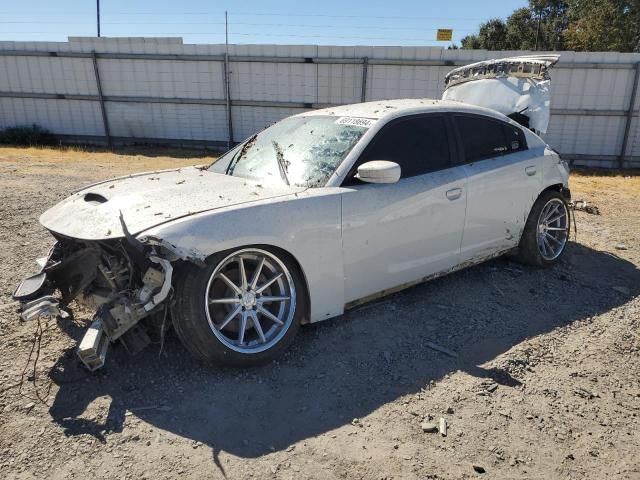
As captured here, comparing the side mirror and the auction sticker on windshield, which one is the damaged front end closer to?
the side mirror

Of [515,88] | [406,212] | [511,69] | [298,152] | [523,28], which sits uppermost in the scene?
[523,28]

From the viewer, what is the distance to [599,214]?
762 cm

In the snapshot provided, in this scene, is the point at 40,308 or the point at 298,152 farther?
the point at 298,152

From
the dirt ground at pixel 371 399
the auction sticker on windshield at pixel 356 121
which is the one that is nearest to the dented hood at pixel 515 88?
the dirt ground at pixel 371 399

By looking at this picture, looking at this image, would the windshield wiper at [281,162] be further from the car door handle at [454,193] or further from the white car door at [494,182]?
the white car door at [494,182]

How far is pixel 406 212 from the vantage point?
12.3 ft

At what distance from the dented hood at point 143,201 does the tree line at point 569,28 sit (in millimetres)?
29458

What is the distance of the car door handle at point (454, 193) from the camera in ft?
13.2

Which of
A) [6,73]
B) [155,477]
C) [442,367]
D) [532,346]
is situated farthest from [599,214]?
[6,73]

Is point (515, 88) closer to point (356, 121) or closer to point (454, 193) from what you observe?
point (454, 193)

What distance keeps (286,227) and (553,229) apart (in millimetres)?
3306

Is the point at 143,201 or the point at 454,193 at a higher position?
the point at 143,201

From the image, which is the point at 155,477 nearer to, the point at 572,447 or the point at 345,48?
the point at 572,447

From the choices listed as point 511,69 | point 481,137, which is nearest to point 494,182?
point 481,137
